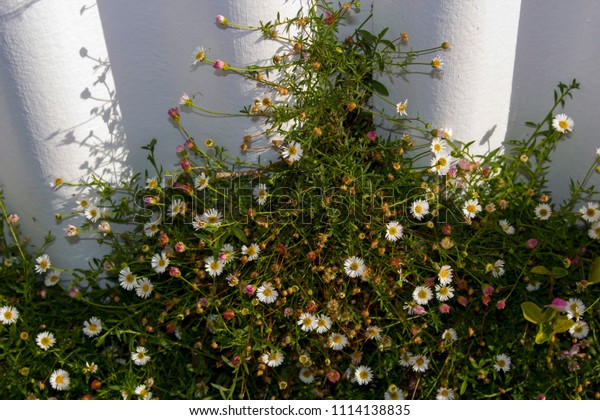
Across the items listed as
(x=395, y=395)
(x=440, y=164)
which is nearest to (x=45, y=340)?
(x=395, y=395)

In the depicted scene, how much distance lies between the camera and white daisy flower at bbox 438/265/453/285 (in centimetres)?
219

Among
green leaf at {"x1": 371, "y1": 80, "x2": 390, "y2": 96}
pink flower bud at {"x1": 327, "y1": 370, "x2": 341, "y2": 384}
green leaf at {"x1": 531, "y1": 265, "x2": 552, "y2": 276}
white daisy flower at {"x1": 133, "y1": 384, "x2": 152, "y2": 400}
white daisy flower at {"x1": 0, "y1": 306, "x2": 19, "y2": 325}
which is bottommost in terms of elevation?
white daisy flower at {"x1": 133, "y1": 384, "x2": 152, "y2": 400}

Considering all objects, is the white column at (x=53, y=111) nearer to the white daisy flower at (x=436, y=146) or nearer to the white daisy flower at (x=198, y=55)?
the white daisy flower at (x=198, y=55)

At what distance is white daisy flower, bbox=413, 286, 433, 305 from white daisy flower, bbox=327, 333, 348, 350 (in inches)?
10.8

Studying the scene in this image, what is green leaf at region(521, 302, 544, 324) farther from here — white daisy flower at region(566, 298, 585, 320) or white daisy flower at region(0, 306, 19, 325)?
white daisy flower at region(0, 306, 19, 325)

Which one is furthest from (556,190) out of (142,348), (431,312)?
(142,348)

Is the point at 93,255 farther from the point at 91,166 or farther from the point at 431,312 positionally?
the point at 431,312

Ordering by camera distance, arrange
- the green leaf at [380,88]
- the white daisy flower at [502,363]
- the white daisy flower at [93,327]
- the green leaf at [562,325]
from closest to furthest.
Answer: the green leaf at [562,325], the white daisy flower at [502,363], the white daisy flower at [93,327], the green leaf at [380,88]

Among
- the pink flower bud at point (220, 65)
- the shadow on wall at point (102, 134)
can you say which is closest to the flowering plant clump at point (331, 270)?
the pink flower bud at point (220, 65)

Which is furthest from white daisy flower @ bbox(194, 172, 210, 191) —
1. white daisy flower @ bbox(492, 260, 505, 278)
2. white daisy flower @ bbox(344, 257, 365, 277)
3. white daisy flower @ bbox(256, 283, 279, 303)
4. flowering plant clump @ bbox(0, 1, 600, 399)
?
white daisy flower @ bbox(492, 260, 505, 278)

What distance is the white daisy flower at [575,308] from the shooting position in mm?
2191

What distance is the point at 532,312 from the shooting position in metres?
2.17

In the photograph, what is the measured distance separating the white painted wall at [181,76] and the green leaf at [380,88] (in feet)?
0.12

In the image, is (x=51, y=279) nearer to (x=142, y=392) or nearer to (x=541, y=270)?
(x=142, y=392)
